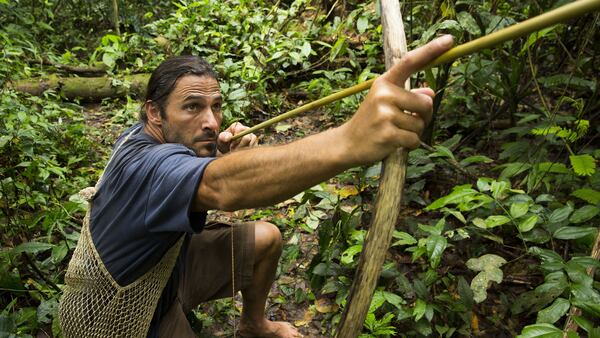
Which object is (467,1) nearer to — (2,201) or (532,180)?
(532,180)

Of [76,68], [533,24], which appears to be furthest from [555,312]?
[76,68]

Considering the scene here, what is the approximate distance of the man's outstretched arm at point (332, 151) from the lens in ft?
3.70

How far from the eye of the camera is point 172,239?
186 cm

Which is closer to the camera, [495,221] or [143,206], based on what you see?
[143,206]

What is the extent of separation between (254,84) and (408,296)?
10.3ft

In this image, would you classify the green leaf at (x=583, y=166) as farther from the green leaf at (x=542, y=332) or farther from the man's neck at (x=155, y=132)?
the man's neck at (x=155, y=132)

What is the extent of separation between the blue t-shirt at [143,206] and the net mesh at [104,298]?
42 mm

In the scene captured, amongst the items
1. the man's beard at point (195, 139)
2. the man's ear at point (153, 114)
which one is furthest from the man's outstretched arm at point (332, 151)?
the man's ear at point (153, 114)

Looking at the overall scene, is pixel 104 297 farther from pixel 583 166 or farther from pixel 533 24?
pixel 583 166

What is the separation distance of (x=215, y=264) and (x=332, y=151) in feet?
5.12

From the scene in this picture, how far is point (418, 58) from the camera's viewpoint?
3.50 feet

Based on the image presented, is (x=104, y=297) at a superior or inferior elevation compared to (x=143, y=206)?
inferior

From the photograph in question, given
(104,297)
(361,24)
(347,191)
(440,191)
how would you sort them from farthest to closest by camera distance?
(361,24) → (347,191) → (440,191) → (104,297)

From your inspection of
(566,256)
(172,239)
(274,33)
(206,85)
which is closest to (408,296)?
(566,256)
